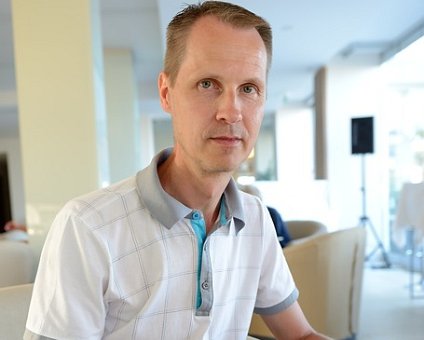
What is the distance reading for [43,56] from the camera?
213 cm

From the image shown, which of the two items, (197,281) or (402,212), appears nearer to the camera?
(197,281)

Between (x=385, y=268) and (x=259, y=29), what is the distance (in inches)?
191

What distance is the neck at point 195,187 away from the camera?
37.1 inches

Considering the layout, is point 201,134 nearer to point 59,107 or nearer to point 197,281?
point 197,281

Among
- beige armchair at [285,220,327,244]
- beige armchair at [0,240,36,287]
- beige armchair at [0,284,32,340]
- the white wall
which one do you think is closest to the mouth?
beige armchair at [0,284,32,340]

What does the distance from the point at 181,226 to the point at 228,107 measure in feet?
0.90

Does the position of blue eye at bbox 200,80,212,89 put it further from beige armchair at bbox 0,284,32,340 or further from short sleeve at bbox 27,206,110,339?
beige armchair at bbox 0,284,32,340

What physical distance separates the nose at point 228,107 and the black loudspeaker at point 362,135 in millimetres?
4831

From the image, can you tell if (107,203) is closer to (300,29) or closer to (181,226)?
(181,226)

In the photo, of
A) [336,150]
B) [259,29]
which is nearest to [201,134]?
[259,29]

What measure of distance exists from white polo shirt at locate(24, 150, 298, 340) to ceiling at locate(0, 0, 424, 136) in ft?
6.28

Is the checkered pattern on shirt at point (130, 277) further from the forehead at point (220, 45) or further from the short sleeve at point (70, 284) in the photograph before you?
the forehead at point (220, 45)

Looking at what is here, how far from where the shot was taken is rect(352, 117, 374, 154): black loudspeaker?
5.29 meters

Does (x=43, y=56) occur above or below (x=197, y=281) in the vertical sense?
above
